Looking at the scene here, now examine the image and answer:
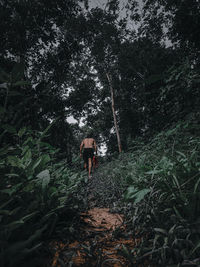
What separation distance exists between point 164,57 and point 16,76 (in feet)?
39.1

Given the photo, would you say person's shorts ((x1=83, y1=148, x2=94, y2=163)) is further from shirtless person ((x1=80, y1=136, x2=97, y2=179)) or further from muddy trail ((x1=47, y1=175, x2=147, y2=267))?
muddy trail ((x1=47, y1=175, x2=147, y2=267))

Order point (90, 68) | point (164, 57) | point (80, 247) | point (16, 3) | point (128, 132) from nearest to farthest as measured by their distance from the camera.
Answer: point (80, 247), point (16, 3), point (164, 57), point (90, 68), point (128, 132)

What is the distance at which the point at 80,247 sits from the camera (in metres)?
1.07

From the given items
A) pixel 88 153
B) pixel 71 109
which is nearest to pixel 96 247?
pixel 88 153

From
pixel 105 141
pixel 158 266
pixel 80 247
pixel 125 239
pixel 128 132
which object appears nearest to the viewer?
pixel 158 266

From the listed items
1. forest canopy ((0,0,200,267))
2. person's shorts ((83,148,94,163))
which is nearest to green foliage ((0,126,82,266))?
forest canopy ((0,0,200,267))

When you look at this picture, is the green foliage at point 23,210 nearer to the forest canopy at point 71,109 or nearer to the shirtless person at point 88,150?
the forest canopy at point 71,109

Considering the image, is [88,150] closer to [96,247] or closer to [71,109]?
[71,109]

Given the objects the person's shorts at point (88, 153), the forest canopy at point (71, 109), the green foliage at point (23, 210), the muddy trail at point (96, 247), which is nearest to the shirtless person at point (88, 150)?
the person's shorts at point (88, 153)

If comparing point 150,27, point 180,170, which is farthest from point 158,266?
point 150,27

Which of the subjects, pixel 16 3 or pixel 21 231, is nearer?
pixel 21 231

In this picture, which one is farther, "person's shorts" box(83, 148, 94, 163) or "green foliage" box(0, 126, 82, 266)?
"person's shorts" box(83, 148, 94, 163)

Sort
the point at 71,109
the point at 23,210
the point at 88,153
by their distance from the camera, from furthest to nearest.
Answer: the point at 71,109 → the point at 88,153 → the point at 23,210

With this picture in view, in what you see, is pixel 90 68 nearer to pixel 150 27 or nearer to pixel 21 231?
pixel 150 27
